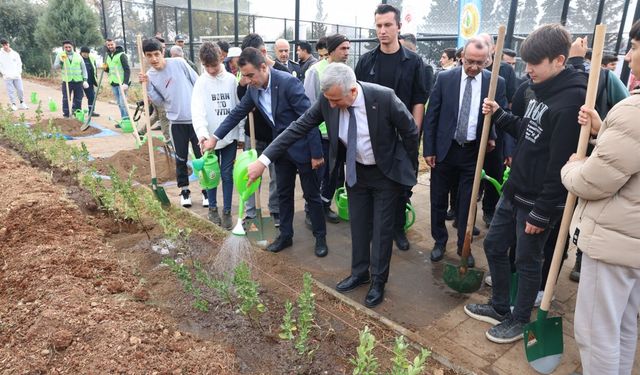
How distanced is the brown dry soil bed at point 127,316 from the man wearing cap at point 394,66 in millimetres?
1536

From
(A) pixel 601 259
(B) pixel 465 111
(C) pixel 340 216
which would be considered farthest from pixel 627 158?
(C) pixel 340 216

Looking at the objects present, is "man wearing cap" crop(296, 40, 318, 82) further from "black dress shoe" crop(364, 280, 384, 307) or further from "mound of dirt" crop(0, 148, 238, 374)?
"black dress shoe" crop(364, 280, 384, 307)

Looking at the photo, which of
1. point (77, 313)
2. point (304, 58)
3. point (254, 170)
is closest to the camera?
point (77, 313)

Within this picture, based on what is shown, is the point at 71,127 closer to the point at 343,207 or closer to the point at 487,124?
the point at 343,207

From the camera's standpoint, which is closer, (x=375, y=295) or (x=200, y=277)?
(x=200, y=277)

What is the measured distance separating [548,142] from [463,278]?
1345mm

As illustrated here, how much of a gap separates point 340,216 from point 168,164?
309cm

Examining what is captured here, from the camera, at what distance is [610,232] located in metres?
1.95

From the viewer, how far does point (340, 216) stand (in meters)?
5.05

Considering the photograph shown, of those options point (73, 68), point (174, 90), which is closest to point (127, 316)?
point (174, 90)

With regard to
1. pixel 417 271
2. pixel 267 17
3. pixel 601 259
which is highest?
pixel 267 17

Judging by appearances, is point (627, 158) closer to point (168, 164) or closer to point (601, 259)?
point (601, 259)

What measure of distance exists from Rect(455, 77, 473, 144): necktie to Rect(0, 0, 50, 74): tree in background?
85.9 ft

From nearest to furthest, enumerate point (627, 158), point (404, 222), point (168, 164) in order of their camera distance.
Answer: point (627, 158) → point (404, 222) → point (168, 164)
